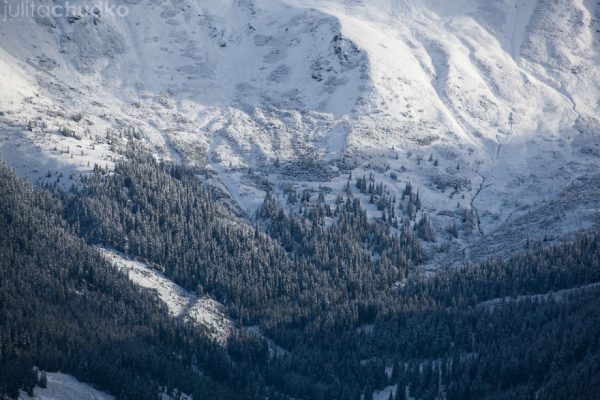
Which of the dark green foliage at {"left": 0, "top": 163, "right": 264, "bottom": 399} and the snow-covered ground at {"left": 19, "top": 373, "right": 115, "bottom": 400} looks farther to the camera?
the dark green foliage at {"left": 0, "top": 163, "right": 264, "bottom": 399}

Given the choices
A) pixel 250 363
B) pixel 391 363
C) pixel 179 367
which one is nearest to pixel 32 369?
pixel 179 367

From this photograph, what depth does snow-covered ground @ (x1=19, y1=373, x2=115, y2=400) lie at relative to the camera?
514 ft

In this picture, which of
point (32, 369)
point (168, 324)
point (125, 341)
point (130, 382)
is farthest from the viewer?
point (168, 324)

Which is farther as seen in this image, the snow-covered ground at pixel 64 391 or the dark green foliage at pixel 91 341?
the dark green foliage at pixel 91 341

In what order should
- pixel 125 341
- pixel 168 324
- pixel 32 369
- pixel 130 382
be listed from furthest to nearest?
pixel 168 324 → pixel 125 341 → pixel 130 382 → pixel 32 369

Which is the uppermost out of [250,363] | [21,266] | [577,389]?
[577,389]

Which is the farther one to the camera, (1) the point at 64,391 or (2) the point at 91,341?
(2) the point at 91,341

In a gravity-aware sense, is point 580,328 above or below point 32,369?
above

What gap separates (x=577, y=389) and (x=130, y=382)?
284 ft

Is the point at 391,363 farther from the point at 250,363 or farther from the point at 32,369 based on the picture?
the point at 32,369

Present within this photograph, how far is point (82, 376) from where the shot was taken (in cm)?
16938

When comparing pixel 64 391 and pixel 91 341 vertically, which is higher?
pixel 91 341

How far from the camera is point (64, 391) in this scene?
162 m

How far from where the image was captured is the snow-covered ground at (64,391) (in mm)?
156750
